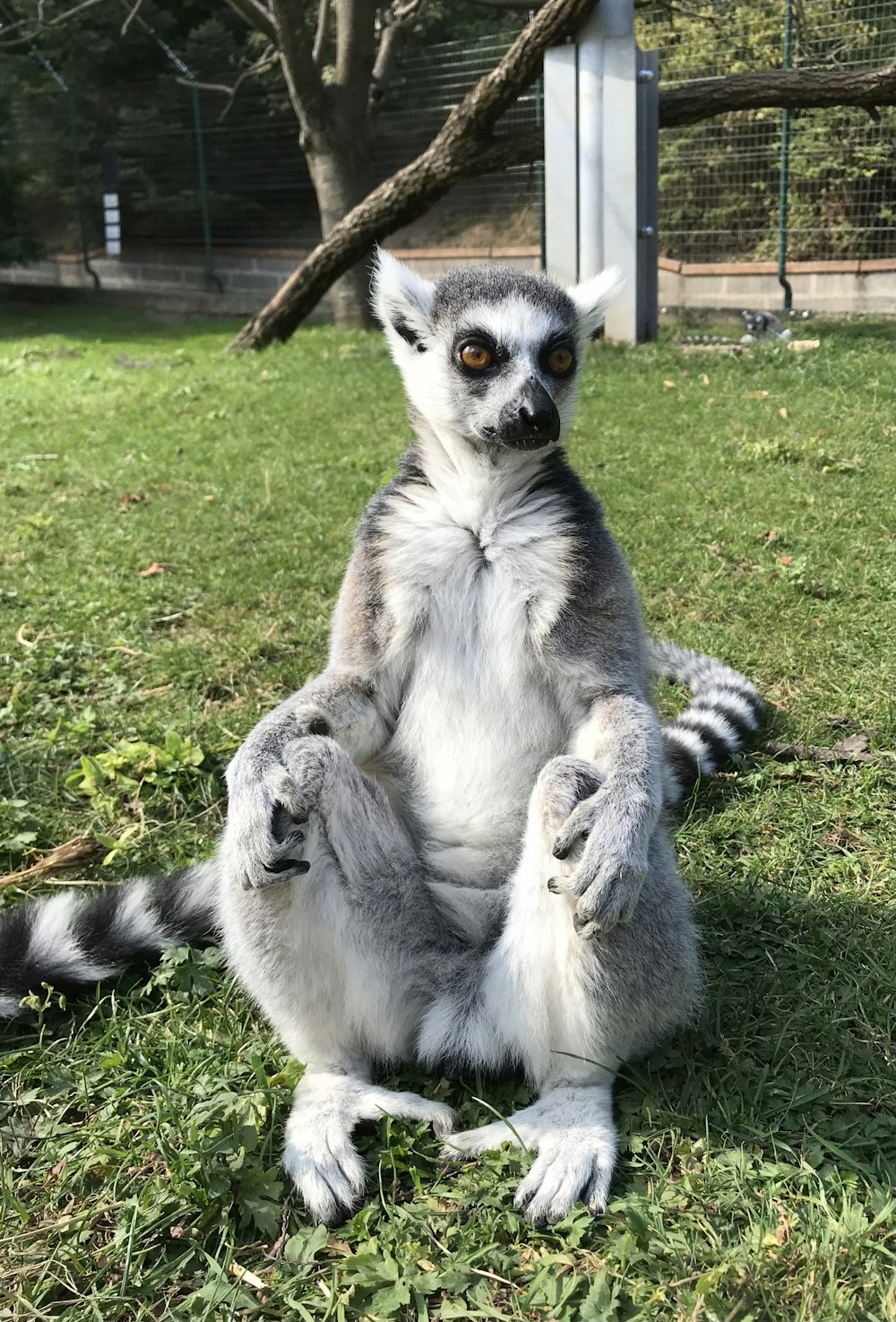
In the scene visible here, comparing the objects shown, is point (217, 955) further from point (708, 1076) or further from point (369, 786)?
point (708, 1076)

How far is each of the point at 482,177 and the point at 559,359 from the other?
13483 mm

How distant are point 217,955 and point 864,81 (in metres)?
9.67

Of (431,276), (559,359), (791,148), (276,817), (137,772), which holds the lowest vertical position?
(137,772)

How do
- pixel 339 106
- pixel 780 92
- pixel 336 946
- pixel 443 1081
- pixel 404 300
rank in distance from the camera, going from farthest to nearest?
pixel 339 106, pixel 780 92, pixel 404 300, pixel 443 1081, pixel 336 946

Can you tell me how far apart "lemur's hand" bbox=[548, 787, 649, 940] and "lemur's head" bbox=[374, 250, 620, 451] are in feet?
2.73

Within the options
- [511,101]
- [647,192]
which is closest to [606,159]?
[647,192]

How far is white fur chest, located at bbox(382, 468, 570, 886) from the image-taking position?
2252 mm

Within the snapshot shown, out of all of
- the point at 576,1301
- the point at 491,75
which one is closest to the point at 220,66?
the point at 491,75

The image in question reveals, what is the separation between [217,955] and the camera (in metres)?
2.54

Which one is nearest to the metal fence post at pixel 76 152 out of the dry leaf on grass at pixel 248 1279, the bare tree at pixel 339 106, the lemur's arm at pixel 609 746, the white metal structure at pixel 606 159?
the bare tree at pixel 339 106

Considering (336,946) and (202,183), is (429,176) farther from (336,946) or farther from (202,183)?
(336,946)

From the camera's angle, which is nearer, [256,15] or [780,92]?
[780,92]

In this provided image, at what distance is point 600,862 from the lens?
1.88 meters

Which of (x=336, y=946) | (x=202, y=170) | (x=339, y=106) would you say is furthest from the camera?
(x=202, y=170)
